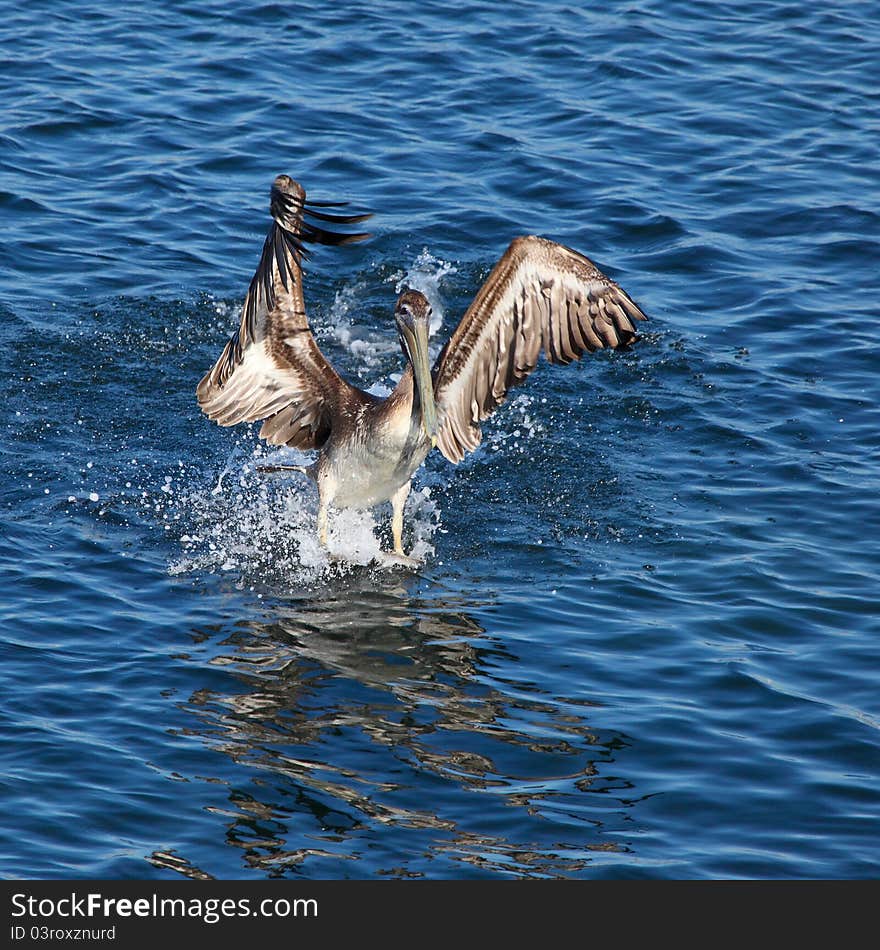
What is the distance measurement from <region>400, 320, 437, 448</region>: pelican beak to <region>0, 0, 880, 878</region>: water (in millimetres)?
1016

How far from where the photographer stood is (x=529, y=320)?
28.2 feet

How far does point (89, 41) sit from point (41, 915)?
11.9m

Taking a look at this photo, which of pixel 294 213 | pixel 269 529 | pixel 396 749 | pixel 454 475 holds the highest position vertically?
pixel 294 213

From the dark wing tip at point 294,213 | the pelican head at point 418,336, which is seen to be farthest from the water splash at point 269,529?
the dark wing tip at point 294,213

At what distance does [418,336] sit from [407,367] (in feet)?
2.65

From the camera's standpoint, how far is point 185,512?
9.14m

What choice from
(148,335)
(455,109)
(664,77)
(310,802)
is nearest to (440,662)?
(310,802)

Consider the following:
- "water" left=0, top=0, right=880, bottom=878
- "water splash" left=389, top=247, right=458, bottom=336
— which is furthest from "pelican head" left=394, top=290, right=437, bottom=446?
"water splash" left=389, top=247, right=458, bottom=336

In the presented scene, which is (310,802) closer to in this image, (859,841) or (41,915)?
(41,915)

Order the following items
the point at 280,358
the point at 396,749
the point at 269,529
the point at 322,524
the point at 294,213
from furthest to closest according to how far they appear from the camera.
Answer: the point at 269,529, the point at 322,524, the point at 280,358, the point at 294,213, the point at 396,749

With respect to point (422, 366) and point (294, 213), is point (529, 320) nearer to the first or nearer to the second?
point (422, 366)

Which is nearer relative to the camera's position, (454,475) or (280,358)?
(280,358)

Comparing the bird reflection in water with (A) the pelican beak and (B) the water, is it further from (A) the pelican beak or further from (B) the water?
(A) the pelican beak

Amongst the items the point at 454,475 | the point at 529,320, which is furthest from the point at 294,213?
the point at 454,475
